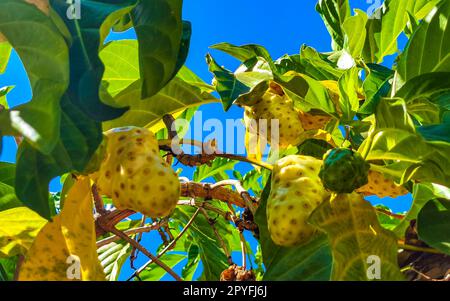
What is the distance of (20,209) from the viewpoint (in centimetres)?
106

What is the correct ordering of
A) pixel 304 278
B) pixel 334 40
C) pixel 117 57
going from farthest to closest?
pixel 334 40 → pixel 117 57 → pixel 304 278

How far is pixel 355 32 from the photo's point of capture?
138cm

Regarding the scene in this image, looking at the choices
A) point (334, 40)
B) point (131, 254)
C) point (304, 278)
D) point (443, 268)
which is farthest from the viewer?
point (334, 40)

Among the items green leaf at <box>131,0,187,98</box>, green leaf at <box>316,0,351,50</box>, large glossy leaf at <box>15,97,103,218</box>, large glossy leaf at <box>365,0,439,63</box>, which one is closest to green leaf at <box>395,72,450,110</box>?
green leaf at <box>131,0,187,98</box>

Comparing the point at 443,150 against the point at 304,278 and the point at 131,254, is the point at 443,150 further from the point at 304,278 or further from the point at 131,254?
the point at 131,254

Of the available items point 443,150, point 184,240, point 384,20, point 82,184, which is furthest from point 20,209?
point 184,240

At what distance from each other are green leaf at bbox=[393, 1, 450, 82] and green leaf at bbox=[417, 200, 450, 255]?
192mm

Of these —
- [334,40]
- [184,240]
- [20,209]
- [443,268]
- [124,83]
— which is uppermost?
[334,40]

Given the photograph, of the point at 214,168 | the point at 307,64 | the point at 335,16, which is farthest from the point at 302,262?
the point at 214,168

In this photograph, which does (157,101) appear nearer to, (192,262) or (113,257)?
(113,257)

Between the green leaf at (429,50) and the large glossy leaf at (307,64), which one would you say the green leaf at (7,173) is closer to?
the large glossy leaf at (307,64)

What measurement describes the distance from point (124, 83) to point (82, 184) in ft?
0.88

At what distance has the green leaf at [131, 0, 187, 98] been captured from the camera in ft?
2.59

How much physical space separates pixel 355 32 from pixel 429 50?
1.39ft
